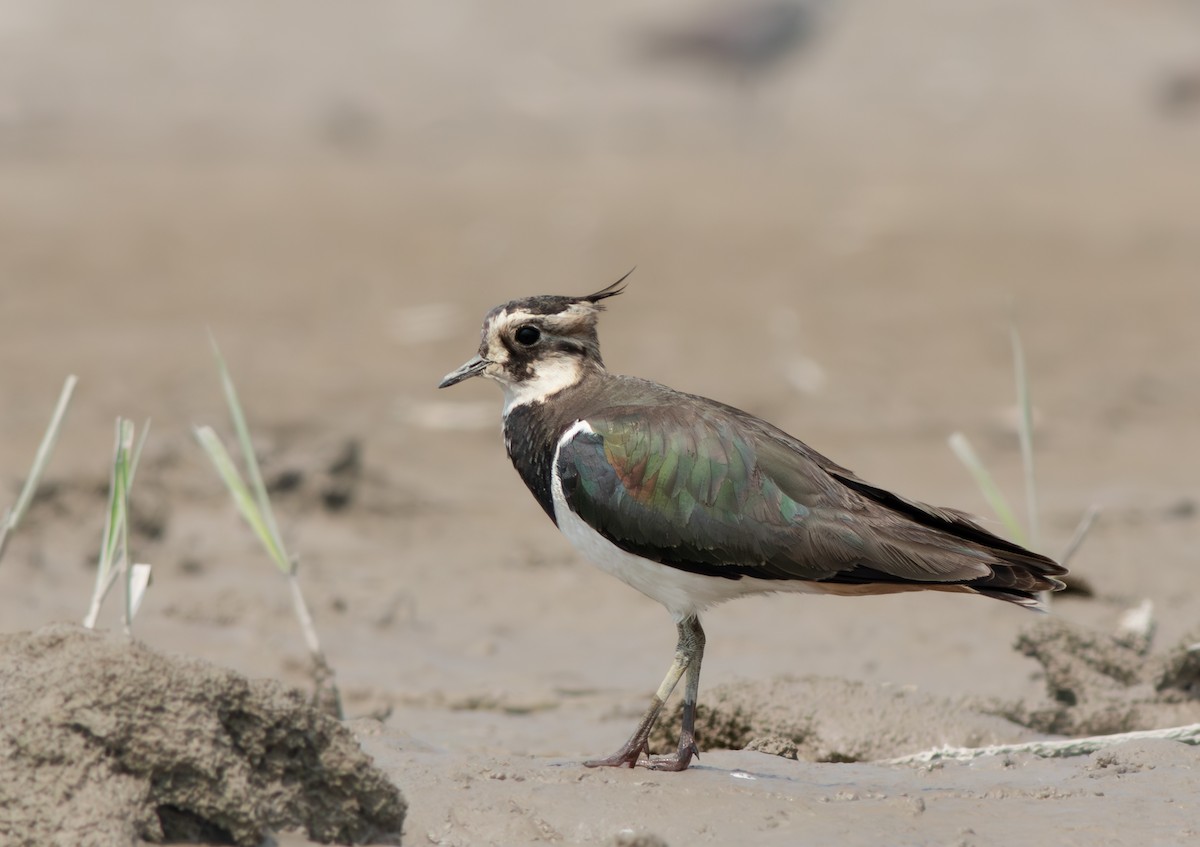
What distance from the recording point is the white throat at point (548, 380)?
5824 millimetres

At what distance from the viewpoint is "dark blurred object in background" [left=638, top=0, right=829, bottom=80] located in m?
21.2

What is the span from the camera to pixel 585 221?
54.4ft

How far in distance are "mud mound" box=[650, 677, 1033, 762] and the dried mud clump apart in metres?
1.90

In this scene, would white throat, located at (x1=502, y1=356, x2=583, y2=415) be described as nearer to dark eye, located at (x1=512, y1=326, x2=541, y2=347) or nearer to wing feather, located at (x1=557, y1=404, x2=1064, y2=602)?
dark eye, located at (x1=512, y1=326, x2=541, y2=347)

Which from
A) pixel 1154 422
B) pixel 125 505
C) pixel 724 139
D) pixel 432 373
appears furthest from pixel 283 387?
pixel 724 139

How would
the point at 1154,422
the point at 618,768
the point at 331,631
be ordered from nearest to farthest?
the point at 618,768 → the point at 331,631 → the point at 1154,422

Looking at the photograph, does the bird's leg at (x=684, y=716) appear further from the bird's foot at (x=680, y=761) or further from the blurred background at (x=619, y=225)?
the blurred background at (x=619, y=225)

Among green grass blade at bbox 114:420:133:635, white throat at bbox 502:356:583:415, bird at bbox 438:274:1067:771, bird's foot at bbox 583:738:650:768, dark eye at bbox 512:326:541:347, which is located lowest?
bird's foot at bbox 583:738:650:768

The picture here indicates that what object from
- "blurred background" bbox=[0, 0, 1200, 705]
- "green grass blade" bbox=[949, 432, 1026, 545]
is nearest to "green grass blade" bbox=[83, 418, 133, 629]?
"blurred background" bbox=[0, 0, 1200, 705]

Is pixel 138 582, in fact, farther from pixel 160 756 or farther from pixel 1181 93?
pixel 1181 93

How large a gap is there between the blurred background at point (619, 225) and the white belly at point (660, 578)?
211 cm

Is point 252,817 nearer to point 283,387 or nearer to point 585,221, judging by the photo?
point 283,387

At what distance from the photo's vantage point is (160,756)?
4.00m

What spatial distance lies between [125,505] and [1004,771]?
2.81 m
